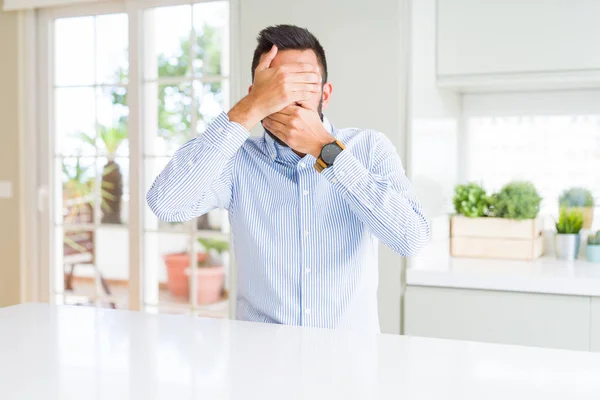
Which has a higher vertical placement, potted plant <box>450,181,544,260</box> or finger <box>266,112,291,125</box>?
finger <box>266,112,291,125</box>

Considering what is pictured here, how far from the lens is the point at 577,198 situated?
2896mm

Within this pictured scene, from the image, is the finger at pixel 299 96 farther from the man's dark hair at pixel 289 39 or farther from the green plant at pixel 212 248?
the green plant at pixel 212 248

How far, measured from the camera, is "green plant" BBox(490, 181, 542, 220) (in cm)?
270

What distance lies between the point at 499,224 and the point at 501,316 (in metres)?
0.47

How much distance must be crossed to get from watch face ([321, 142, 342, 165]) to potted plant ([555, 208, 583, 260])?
160 cm

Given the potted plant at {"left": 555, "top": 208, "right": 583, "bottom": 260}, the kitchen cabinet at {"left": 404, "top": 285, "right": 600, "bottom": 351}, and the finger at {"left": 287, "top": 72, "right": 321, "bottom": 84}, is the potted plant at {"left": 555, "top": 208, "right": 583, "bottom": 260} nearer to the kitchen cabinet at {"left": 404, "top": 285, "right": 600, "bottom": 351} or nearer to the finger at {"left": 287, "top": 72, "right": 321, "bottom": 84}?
the kitchen cabinet at {"left": 404, "top": 285, "right": 600, "bottom": 351}

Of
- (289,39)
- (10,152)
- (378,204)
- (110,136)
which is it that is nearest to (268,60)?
(289,39)

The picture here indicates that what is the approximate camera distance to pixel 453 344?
128 cm

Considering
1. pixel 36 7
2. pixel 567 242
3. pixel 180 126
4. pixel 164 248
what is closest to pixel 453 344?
pixel 567 242

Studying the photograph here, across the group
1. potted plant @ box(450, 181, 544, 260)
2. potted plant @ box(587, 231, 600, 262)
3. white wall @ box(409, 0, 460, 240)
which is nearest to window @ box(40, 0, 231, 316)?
white wall @ box(409, 0, 460, 240)

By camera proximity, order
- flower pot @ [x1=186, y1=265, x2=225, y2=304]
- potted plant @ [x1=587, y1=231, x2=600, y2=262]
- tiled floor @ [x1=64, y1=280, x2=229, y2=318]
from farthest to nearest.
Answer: flower pot @ [x1=186, y1=265, x2=225, y2=304] < tiled floor @ [x1=64, y1=280, x2=229, y2=318] < potted plant @ [x1=587, y1=231, x2=600, y2=262]

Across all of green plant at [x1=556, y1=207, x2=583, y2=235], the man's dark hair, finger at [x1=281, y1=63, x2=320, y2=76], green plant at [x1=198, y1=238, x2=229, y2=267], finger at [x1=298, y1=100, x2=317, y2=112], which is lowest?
green plant at [x1=198, y1=238, x2=229, y2=267]

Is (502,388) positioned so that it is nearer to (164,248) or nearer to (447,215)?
(447,215)

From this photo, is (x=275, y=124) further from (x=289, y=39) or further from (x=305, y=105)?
(x=289, y=39)
